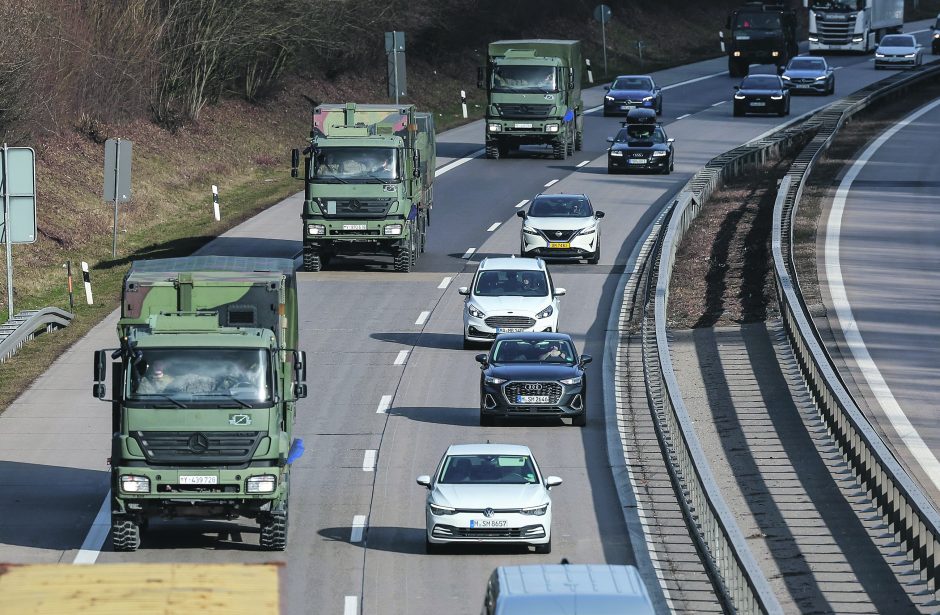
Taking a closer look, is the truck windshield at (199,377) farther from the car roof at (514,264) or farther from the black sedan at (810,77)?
the black sedan at (810,77)

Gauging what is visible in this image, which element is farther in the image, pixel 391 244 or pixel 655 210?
pixel 655 210

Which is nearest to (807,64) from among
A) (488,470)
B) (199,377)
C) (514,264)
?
(514,264)

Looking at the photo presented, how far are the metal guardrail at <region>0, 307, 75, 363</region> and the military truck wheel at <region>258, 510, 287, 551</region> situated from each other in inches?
478

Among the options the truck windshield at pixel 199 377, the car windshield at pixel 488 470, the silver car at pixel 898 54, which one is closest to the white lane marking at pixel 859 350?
the car windshield at pixel 488 470

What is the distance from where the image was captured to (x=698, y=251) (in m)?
40.8

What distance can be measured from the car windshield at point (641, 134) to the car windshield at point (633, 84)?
12859 millimetres

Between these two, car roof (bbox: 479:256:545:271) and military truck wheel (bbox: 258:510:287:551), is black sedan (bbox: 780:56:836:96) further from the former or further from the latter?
military truck wheel (bbox: 258:510:287:551)

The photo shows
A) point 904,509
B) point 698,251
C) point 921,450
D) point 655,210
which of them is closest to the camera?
point 904,509

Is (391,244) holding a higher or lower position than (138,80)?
lower

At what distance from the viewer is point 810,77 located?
238 feet

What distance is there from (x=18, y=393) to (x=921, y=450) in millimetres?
14169

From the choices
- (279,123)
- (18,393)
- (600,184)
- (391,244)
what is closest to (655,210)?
(600,184)

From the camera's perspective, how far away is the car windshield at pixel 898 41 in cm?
8481

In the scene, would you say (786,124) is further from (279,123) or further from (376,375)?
(376,375)
